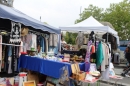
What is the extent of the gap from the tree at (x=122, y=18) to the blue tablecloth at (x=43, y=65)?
16249 millimetres

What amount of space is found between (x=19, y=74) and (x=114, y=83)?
13.8 feet

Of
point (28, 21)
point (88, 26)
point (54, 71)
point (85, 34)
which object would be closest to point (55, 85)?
point (54, 71)

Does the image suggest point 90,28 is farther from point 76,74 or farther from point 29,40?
point 76,74

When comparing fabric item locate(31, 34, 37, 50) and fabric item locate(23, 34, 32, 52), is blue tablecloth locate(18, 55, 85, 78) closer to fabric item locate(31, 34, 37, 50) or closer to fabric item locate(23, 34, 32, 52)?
fabric item locate(23, 34, 32, 52)

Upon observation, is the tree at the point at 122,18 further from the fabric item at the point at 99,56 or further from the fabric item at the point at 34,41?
the fabric item at the point at 34,41

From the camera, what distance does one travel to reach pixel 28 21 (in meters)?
4.91

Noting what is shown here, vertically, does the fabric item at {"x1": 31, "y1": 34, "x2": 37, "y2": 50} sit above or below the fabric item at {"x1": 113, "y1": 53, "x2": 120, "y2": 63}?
above

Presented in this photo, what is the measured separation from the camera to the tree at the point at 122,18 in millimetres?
18969

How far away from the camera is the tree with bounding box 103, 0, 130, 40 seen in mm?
18969

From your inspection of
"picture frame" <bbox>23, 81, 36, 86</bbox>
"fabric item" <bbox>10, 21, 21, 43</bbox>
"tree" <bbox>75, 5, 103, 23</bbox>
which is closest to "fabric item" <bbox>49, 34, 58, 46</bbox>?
"fabric item" <bbox>10, 21, 21, 43</bbox>

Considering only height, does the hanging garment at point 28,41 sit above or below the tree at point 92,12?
below

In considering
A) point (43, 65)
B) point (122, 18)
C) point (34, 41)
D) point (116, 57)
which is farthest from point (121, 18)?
point (43, 65)

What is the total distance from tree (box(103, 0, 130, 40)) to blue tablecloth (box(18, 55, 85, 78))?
1625cm

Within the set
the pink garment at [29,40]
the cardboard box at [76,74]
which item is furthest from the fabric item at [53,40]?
the cardboard box at [76,74]
